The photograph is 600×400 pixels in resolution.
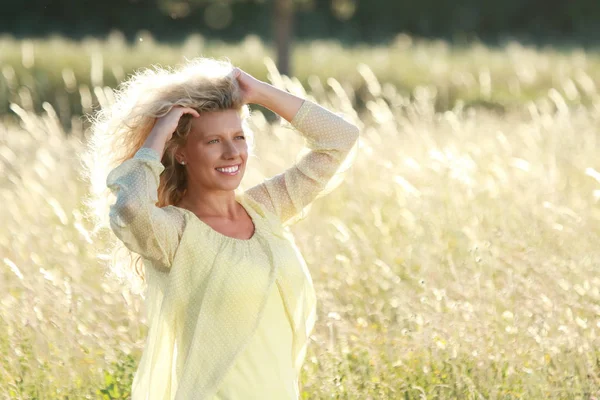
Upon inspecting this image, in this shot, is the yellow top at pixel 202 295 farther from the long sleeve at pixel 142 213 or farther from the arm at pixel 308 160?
the arm at pixel 308 160

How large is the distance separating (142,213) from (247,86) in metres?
0.69

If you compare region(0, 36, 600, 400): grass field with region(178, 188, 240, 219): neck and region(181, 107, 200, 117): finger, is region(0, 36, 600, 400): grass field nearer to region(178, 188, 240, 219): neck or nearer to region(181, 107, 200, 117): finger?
region(178, 188, 240, 219): neck

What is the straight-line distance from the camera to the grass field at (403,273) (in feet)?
14.9

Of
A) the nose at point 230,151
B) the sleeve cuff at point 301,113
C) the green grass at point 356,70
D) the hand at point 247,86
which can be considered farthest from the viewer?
the green grass at point 356,70

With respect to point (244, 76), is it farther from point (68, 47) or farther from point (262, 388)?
point (68, 47)

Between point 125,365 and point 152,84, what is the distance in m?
1.49

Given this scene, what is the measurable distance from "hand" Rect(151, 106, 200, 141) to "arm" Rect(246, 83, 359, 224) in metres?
0.51

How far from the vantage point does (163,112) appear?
11.6 ft

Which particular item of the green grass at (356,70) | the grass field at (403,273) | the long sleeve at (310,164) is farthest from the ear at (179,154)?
the green grass at (356,70)

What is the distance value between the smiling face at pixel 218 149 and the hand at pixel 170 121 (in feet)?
0.23

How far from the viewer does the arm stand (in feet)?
13.0

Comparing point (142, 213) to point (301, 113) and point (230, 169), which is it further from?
point (301, 113)

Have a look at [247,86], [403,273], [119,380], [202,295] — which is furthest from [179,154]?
[403,273]

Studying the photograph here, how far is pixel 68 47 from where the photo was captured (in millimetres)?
20578
